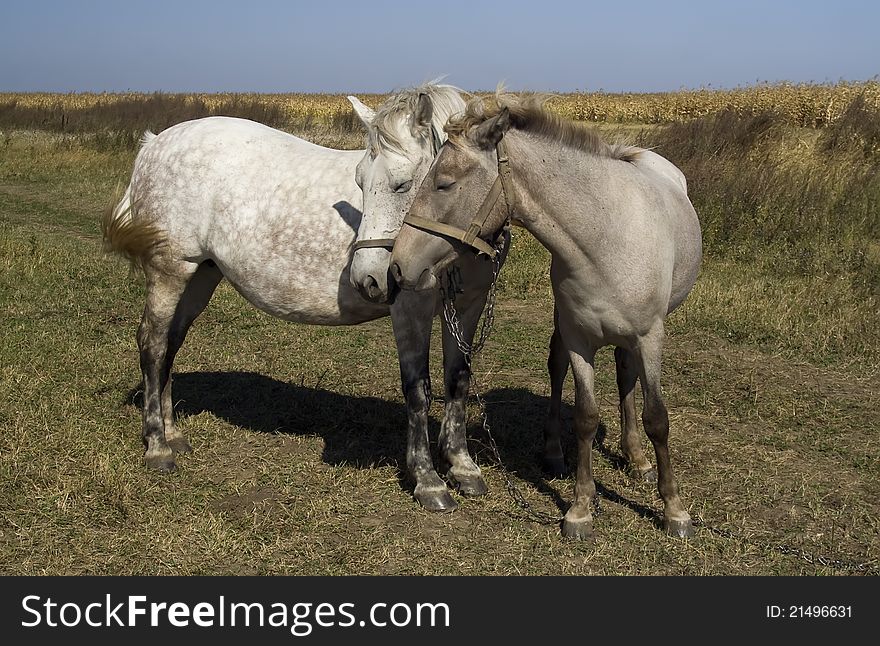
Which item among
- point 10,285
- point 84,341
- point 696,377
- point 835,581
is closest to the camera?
point 835,581

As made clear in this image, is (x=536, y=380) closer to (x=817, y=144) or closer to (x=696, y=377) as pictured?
(x=696, y=377)

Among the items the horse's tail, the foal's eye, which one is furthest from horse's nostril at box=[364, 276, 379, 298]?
the horse's tail

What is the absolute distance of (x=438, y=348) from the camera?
7617mm

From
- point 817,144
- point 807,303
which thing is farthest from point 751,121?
point 807,303

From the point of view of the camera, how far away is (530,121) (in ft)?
11.9

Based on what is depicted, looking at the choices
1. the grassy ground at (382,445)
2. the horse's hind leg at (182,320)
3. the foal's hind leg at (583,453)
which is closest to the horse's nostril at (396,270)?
the foal's hind leg at (583,453)

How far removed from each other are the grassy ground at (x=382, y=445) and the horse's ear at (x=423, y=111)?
6.90ft

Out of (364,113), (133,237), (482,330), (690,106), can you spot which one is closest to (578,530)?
(482,330)

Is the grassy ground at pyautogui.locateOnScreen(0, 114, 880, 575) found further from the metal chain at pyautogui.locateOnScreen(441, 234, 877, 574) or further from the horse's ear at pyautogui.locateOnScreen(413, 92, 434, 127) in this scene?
the horse's ear at pyautogui.locateOnScreen(413, 92, 434, 127)

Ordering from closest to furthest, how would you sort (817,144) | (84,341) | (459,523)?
(459,523) < (84,341) < (817,144)

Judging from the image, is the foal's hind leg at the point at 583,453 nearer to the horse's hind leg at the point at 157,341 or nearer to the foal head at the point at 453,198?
the foal head at the point at 453,198

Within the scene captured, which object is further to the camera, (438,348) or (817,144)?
(817,144)

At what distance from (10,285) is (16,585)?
660 centimetres

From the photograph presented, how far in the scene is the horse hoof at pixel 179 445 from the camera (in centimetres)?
536
